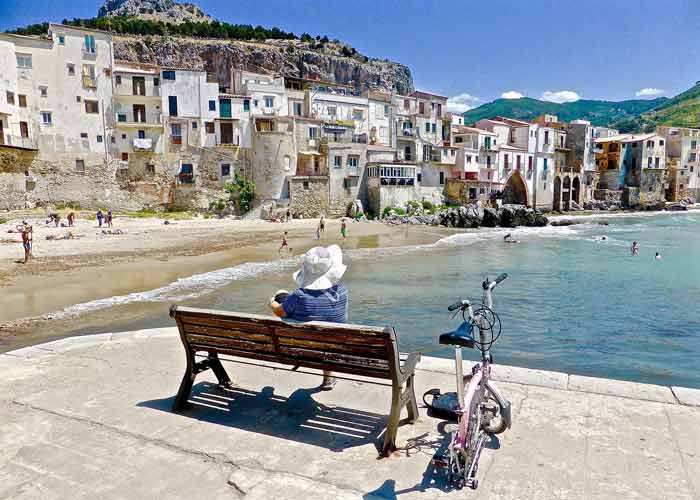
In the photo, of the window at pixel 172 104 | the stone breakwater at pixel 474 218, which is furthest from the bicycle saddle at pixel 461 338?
the window at pixel 172 104

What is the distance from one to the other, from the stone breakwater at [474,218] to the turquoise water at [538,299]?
17761mm

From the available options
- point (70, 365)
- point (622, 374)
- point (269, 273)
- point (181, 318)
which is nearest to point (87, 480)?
point (181, 318)

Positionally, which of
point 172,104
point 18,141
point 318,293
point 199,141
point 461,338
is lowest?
point 461,338

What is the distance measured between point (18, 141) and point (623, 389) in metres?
50.6

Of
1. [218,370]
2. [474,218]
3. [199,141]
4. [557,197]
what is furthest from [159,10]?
[218,370]

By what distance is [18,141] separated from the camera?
42531 mm

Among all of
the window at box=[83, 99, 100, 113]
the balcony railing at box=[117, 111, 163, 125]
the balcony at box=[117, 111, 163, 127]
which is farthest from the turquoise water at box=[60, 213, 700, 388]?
the window at box=[83, 99, 100, 113]

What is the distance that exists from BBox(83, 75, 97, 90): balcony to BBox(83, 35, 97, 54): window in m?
2.34

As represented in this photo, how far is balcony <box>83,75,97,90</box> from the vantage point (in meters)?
45.1

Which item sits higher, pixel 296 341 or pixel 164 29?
pixel 164 29

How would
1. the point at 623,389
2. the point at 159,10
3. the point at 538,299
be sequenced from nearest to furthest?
the point at 623,389, the point at 538,299, the point at 159,10

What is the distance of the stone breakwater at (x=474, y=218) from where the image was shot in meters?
52.2

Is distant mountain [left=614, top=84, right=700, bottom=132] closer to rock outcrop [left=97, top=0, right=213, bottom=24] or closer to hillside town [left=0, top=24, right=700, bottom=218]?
hillside town [left=0, top=24, right=700, bottom=218]

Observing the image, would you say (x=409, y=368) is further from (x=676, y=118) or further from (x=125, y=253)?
(x=676, y=118)
